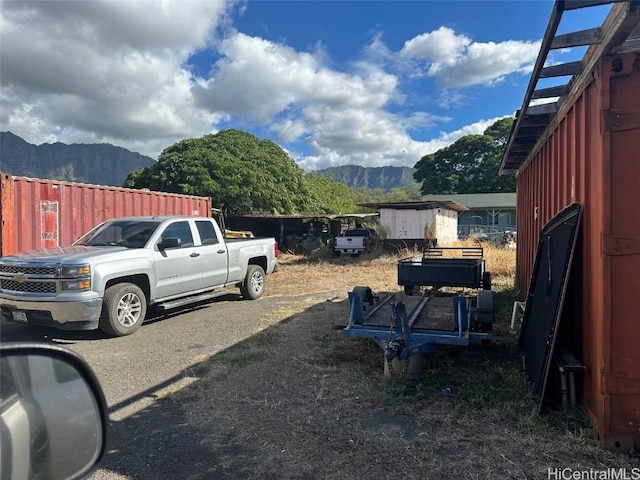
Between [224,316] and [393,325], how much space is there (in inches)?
168

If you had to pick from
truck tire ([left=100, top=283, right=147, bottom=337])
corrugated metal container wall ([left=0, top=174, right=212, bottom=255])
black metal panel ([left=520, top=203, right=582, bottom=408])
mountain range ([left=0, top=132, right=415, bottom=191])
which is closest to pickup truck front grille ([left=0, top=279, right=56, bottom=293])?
truck tire ([left=100, top=283, right=147, bottom=337])

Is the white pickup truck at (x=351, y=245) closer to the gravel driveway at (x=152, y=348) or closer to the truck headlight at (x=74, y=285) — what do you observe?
the gravel driveway at (x=152, y=348)

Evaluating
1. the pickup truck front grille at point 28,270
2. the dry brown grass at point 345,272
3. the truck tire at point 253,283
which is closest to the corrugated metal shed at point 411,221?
the dry brown grass at point 345,272

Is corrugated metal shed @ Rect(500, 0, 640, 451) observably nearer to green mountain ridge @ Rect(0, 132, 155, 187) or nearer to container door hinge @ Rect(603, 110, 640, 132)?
container door hinge @ Rect(603, 110, 640, 132)

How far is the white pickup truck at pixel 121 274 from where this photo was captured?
5.99 m

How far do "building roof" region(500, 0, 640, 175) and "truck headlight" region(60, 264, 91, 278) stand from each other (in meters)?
5.94

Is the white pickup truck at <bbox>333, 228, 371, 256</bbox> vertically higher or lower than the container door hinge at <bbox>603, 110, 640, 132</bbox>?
lower

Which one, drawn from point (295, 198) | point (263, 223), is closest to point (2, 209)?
point (263, 223)

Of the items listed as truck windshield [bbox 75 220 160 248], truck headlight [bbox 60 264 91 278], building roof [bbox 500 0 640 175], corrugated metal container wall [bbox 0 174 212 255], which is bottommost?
truck headlight [bbox 60 264 91 278]

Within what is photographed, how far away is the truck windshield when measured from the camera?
7406 mm

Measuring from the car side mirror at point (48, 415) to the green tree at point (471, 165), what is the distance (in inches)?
1885

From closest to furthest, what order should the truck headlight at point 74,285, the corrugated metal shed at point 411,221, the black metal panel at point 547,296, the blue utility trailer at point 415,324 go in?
the black metal panel at point 547,296
the blue utility trailer at point 415,324
the truck headlight at point 74,285
the corrugated metal shed at point 411,221

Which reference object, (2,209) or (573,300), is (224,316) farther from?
(573,300)

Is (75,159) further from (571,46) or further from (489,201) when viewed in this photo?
(571,46)
